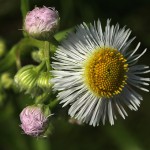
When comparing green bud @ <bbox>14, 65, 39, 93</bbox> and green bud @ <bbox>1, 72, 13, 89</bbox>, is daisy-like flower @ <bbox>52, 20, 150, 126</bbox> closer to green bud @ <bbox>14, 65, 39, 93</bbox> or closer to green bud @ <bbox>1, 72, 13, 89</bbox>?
green bud @ <bbox>14, 65, 39, 93</bbox>

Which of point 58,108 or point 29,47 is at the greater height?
point 29,47

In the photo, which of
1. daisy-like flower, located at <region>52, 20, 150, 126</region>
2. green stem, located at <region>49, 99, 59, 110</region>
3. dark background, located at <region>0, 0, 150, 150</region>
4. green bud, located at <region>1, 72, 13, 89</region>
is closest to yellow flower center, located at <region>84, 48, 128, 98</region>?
daisy-like flower, located at <region>52, 20, 150, 126</region>

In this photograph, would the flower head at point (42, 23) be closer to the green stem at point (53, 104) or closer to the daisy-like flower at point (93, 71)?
the daisy-like flower at point (93, 71)

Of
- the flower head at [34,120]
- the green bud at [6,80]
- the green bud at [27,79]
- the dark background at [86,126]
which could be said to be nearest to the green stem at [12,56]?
the green bud at [6,80]

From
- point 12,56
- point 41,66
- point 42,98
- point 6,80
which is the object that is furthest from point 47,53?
point 6,80

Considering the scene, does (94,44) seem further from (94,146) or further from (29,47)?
(94,146)

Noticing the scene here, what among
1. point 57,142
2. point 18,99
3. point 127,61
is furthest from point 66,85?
point 57,142
